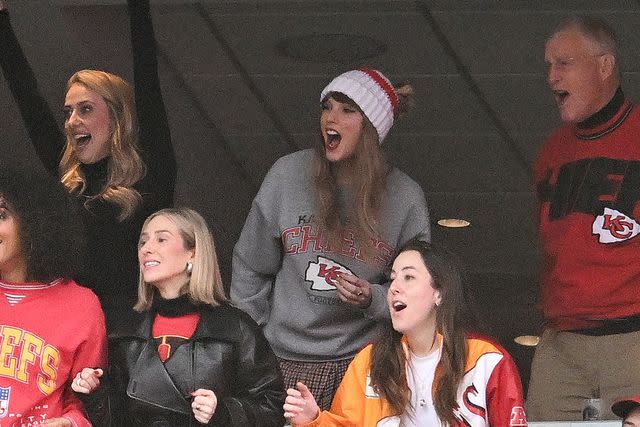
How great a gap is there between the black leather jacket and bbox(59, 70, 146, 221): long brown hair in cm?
68

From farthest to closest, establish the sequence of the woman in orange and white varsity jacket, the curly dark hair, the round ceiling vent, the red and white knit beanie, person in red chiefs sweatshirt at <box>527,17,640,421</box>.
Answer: the round ceiling vent < the red and white knit beanie < person in red chiefs sweatshirt at <box>527,17,640,421</box> < the curly dark hair < the woman in orange and white varsity jacket

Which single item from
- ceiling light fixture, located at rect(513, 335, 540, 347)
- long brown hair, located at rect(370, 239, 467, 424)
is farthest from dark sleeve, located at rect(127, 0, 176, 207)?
ceiling light fixture, located at rect(513, 335, 540, 347)

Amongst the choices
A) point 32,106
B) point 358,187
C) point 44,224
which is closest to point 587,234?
point 358,187

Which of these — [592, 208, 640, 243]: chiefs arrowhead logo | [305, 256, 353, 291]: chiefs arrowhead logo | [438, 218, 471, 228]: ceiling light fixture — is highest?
[438, 218, 471, 228]: ceiling light fixture

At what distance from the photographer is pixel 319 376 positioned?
573 centimetres

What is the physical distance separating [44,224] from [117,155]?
26.6 inches

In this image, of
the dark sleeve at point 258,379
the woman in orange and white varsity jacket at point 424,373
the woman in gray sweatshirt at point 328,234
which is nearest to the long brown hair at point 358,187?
the woman in gray sweatshirt at point 328,234

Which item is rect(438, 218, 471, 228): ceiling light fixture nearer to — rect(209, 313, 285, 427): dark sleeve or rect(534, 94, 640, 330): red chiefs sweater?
rect(534, 94, 640, 330): red chiefs sweater

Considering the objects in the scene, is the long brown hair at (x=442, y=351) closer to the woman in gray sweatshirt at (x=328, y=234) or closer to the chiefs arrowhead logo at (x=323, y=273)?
the woman in gray sweatshirt at (x=328, y=234)

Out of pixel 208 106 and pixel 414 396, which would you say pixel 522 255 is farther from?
pixel 414 396

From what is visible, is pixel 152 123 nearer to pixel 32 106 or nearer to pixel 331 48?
pixel 32 106

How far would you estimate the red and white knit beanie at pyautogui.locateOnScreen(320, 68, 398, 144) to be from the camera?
20.1ft

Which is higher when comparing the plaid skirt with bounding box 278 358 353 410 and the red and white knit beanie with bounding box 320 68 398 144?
the red and white knit beanie with bounding box 320 68 398 144

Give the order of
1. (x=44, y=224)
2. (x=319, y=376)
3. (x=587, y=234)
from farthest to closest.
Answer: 1. (x=587, y=234)
2. (x=319, y=376)
3. (x=44, y=224)
